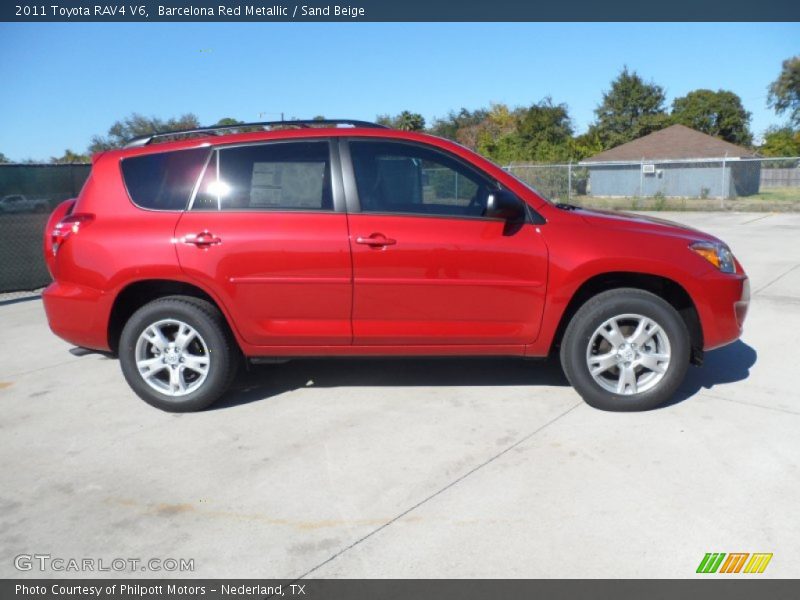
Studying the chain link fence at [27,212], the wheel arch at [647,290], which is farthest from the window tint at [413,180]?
the chain link fence at [27,212]

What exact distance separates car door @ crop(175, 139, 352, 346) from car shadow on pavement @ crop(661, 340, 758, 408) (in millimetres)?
2330

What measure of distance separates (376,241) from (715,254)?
2.19 m

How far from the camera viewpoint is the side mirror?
4027 millimetres

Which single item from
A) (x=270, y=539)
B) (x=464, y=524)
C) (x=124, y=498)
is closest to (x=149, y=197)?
(x=124, y=498)

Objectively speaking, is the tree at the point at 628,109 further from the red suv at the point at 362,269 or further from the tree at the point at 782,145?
the red suv at the point at 362,269

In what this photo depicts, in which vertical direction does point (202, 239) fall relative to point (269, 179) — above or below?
below

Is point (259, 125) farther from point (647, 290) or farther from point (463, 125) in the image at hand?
point (463, 125)

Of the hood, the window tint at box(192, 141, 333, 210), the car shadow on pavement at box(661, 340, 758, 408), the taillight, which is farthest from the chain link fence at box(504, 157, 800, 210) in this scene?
the taillight

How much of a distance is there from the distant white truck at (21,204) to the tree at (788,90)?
61.0 m

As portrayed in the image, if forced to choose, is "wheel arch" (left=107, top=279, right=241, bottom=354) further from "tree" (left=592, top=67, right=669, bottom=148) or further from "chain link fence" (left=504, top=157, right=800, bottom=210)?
"tree" (left=592, top=67, right=669, bottom=148)

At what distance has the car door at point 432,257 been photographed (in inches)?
164

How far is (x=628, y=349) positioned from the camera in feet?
13.8

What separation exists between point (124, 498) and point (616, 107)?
5888cm

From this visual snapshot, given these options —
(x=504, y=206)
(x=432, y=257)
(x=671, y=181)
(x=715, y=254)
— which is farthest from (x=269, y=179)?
(x=671, y=181)
